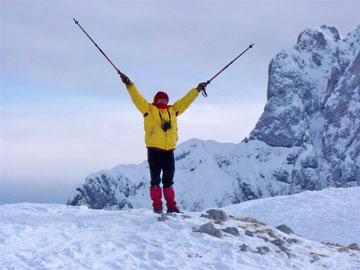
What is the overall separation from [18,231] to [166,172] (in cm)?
391

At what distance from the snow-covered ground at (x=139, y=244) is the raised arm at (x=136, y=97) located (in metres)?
2.82

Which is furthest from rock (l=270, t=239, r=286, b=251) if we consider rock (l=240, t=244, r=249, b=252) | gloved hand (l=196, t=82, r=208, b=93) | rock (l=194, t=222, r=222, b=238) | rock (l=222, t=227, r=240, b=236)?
gloved hand (l=196, t=82, r=208, b=93)

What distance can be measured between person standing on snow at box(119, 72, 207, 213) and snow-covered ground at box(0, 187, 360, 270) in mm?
901

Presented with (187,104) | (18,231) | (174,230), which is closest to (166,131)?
(187,104)

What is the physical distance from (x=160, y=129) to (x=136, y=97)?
101cm

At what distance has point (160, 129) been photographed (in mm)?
12914

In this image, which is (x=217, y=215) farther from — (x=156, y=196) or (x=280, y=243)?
(x=280, y=243)

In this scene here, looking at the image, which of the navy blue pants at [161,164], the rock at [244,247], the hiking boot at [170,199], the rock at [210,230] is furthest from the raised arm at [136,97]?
the rock at [244,247]

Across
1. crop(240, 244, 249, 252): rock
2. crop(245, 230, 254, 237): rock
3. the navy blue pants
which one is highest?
the navy blue pants

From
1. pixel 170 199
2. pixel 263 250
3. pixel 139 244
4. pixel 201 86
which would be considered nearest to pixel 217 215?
pixel 170 199

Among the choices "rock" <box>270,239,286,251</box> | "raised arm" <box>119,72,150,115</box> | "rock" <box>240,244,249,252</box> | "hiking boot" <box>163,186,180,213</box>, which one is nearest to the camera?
"rock" <box>240,244,249,252</box>

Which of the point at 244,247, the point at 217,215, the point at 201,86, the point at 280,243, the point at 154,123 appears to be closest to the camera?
the point at 244,247

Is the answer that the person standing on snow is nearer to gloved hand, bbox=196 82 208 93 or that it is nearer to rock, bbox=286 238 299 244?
gloved hand, bbox=196 82 208 93

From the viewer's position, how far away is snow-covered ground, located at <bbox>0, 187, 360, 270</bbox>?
9992 mm
